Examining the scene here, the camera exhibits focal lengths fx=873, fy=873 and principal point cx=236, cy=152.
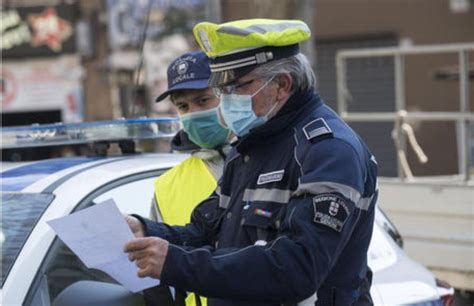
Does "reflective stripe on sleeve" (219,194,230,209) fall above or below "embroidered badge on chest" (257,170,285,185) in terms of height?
below

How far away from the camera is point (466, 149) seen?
20.5 feet

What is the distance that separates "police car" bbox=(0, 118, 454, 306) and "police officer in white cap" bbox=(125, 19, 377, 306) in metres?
0.68

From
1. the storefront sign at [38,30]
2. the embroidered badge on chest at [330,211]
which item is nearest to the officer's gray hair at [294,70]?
the embroidered badge on chest at [330,211]

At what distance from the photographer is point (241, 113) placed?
2365mm

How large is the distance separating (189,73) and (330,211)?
1289 mm

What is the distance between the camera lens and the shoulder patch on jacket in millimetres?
2262

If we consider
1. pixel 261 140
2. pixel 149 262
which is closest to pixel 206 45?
pixel 261 140

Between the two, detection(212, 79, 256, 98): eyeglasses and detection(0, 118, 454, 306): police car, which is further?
detection(0, 118, 454, 306): police car

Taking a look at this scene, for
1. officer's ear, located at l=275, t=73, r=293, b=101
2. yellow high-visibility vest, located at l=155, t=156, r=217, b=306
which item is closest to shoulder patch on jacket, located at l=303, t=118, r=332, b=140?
Result: officer's ear, located at l=275, t=73, r=293, b=101

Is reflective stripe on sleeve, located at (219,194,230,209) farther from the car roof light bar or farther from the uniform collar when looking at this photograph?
the car roof light bar

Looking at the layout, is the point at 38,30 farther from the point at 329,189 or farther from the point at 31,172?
the point at 329,189

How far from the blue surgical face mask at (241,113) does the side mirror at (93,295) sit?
2.50 feet

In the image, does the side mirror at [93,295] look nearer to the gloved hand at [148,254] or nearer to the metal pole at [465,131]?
the gloved hand at [148,254]

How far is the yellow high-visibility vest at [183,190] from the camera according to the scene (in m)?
3.09
